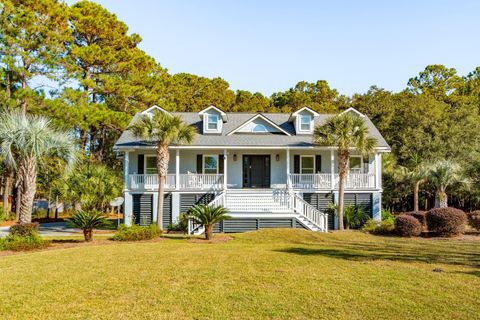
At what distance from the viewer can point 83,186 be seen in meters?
21.8

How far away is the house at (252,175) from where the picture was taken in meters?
20.2

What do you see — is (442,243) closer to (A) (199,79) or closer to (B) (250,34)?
(B) (250,34)

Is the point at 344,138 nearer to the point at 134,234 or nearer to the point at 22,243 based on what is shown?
the point at 134,234

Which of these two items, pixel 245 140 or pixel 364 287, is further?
pixel 245 140

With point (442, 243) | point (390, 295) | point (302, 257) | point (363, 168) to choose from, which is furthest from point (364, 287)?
point (363, 168)

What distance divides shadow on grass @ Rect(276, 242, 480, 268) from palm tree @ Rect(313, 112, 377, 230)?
6.62 metres

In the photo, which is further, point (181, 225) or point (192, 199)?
point (192, 199)

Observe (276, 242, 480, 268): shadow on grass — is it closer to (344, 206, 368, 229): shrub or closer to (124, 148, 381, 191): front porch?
(344, 206, 368, 229): shrub

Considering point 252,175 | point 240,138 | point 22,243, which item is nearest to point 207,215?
point 22,243

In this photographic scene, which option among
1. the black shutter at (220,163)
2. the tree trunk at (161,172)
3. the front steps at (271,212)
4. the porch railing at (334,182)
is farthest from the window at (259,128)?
the tree trunk at (161,172)

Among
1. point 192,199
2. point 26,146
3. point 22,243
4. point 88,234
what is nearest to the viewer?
point 22,243

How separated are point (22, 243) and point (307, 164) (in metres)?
16.4

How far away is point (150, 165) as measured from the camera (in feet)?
78.8

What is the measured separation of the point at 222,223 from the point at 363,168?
9.66 metres
